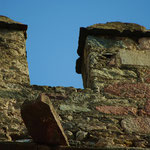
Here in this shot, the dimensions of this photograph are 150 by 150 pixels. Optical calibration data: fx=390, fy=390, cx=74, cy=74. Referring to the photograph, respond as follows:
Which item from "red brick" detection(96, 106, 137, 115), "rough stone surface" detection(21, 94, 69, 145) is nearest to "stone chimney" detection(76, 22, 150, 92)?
"red brick" detection(96, 106, 137, 115)

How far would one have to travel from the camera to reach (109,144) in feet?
10.0

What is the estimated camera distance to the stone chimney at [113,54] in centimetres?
401

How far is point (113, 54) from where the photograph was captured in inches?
167

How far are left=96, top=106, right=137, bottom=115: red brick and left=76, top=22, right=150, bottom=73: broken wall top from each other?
114 cm

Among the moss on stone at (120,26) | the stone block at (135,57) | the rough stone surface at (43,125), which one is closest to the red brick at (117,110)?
the stone block at (135,57)

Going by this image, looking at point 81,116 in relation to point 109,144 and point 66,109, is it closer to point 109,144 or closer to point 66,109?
point 66,109

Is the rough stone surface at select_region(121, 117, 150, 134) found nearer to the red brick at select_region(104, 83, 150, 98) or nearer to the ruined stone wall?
the red brick at select_region(104, 83, 150, 98)

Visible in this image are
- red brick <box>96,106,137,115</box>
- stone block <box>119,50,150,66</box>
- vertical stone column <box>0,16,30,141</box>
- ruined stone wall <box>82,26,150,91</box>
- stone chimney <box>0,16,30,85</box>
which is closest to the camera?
vertical stone column <box>0,16,30,141</box>

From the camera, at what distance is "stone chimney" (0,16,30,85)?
3.78 metres

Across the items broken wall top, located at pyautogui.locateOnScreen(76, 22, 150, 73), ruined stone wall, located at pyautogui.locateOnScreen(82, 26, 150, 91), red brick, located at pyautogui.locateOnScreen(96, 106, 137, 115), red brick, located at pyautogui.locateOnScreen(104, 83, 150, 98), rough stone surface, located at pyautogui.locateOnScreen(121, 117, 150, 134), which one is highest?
broken wall top, located at pyautogui.locateOnScreen(76, 22, 150, 73)

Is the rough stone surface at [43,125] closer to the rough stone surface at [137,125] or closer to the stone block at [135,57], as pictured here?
the rough stone surface at [137,125]

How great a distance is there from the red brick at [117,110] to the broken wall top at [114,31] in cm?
114

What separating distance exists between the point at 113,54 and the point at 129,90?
551 mm

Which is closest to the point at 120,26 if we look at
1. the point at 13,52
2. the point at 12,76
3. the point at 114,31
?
the point at 114,31
